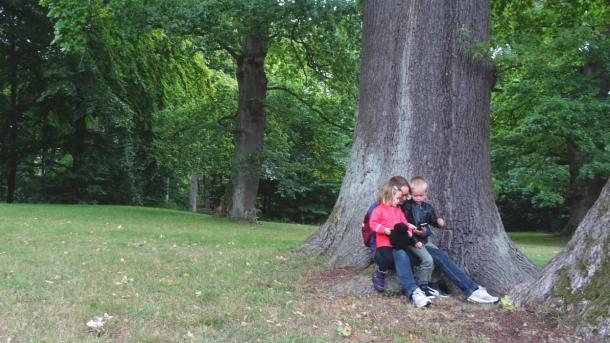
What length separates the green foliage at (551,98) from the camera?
24.2 ft

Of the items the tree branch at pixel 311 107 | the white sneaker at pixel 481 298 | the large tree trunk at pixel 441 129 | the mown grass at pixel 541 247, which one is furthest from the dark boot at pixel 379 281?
the tree branch at pixel 311 107

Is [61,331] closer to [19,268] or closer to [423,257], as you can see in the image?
[19,268]

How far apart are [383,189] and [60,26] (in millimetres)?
11045

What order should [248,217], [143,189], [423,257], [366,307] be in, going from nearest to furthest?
[366,307], [423,257], [248,217], [143,189]

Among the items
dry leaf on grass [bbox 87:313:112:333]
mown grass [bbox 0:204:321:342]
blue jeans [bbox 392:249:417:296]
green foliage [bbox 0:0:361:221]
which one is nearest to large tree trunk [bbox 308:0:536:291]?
blue jeans [bbox 392:249:417:296]

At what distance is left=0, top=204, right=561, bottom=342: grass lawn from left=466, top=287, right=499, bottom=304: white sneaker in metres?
0.15

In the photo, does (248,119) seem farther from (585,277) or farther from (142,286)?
(585,277)

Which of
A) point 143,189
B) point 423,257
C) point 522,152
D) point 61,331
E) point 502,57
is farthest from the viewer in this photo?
point 143,189

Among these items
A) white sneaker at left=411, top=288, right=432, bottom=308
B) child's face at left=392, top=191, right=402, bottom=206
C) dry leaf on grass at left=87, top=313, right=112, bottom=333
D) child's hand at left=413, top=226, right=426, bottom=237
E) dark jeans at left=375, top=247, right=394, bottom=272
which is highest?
child's face at left=392, top=191, right=402, bottom=206

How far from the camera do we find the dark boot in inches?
248

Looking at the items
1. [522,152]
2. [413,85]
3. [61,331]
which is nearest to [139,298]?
[61,331]

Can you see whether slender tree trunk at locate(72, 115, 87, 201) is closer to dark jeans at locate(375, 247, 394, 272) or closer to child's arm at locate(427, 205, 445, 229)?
dark jeans at locate(375, 247, 394, 272)

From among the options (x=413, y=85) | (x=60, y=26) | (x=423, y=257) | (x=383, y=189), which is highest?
(x=60, y=26)

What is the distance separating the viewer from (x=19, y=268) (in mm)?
7242
